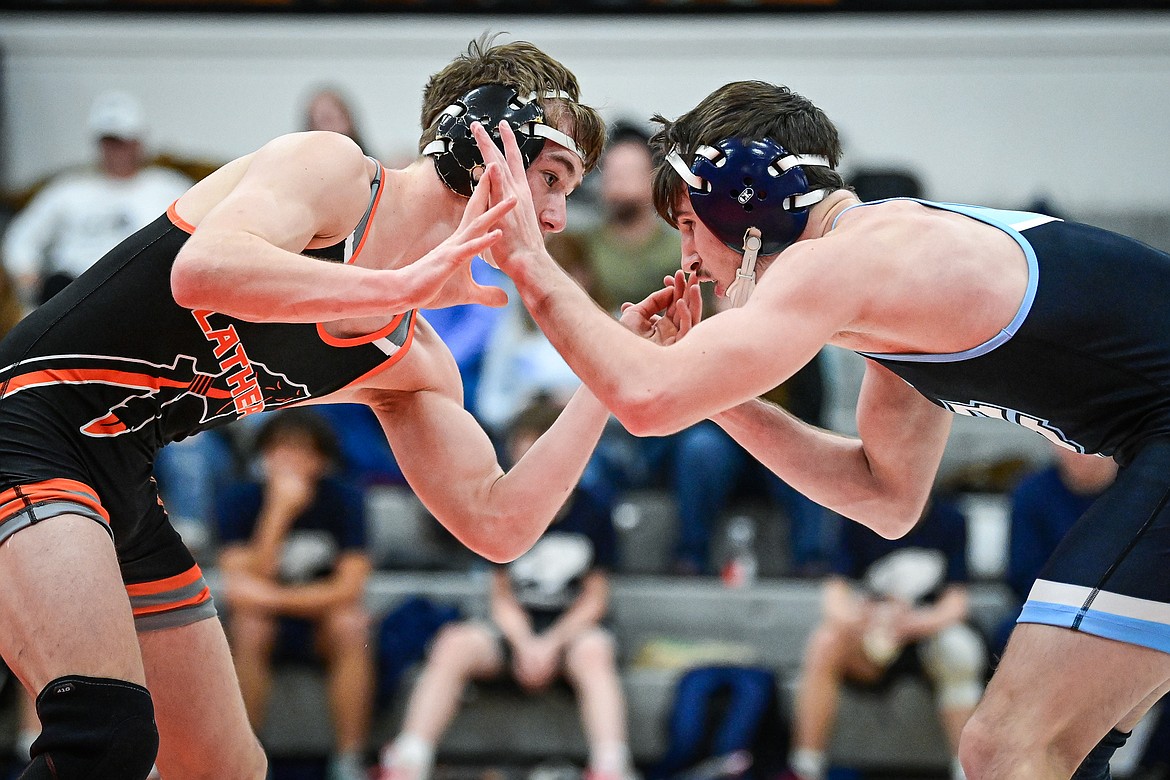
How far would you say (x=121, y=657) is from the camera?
9.78ft

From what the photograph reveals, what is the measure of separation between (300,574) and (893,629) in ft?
10.1

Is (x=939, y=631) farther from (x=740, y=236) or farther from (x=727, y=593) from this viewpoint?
(x=740, y=236)

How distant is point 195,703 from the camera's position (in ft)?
11.4

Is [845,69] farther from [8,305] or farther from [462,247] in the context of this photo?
[462,247]

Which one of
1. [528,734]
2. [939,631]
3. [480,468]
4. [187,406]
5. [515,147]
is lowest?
[528,734]

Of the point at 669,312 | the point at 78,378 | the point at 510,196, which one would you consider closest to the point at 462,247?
the point at 510,196

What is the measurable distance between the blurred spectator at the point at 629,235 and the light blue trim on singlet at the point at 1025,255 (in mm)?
4457

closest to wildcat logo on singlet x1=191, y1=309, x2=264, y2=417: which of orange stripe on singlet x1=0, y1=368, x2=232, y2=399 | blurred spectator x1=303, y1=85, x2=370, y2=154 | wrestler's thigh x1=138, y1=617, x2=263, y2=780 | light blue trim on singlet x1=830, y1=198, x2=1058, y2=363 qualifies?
orange stripe on singlet x1=0, y1=368, x2=232, y2=399

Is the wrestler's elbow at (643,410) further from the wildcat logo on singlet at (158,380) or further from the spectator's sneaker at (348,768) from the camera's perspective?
the spectator's sneaker at (348,768)

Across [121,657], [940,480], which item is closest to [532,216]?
[121,657]

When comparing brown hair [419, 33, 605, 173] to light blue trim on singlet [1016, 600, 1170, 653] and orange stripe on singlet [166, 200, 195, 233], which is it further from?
light blue trim on singlet [1016, 600, 1170, 653]

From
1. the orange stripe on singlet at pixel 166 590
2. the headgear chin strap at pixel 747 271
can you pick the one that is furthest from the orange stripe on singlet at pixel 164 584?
the headgear chin strap at pixel 747 271

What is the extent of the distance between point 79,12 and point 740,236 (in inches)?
295

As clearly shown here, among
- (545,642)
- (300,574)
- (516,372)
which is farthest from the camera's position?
(516,372)
